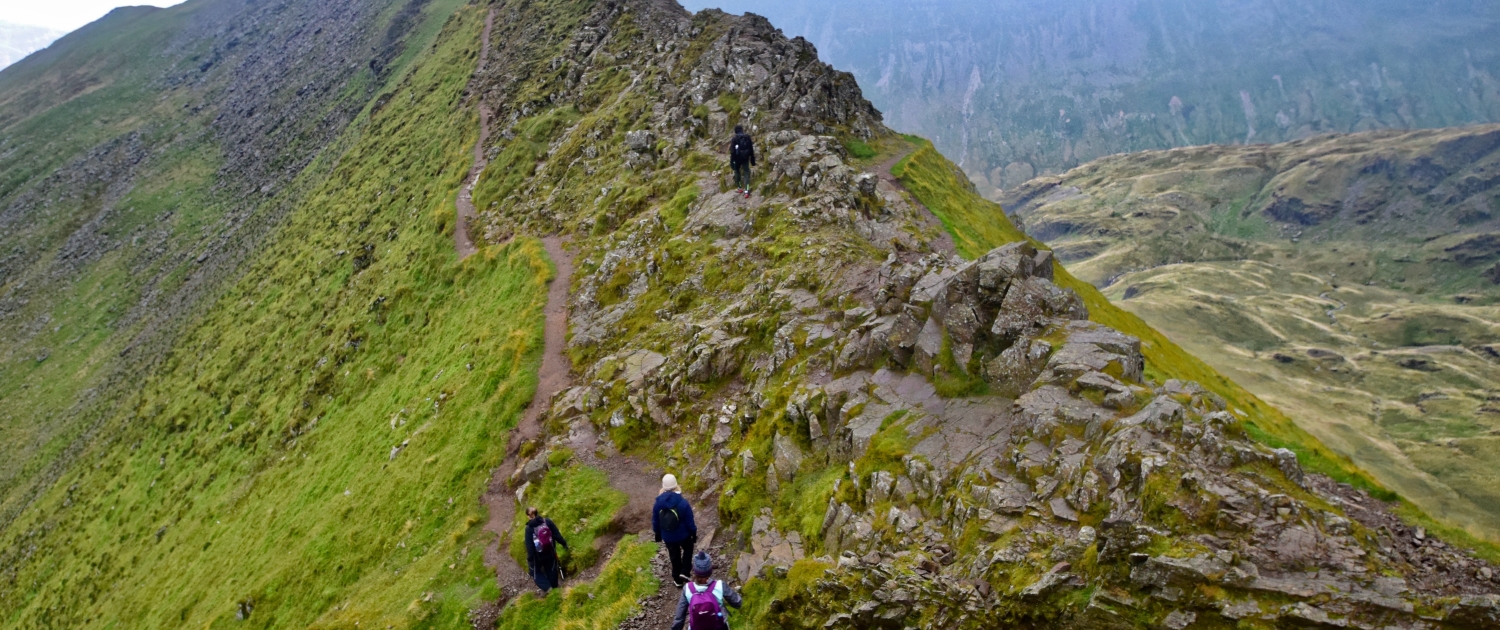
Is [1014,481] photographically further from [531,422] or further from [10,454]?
[10,454]

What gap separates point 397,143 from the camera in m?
91.1

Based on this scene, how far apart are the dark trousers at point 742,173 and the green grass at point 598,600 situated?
28.1 meters

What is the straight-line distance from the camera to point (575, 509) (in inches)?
1064

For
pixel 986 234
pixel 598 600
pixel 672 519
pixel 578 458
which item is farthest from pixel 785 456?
pixel 986 234

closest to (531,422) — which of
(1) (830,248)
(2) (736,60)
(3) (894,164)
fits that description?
(1) (830,248)

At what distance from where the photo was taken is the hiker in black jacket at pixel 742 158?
44000 mm

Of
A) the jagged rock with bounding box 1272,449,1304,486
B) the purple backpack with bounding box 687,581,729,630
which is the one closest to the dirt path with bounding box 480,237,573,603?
the purple backpack with bounding box 687,581,729,630

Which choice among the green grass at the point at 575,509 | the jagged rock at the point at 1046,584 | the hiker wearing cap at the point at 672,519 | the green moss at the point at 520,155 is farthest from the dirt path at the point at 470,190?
the jagged rock at the point at 1046,584

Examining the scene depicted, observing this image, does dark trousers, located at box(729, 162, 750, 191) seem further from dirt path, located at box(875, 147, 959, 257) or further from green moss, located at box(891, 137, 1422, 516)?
green moss, located at box(891, 137, 1422, 516)

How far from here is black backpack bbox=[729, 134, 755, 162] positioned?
144 feet

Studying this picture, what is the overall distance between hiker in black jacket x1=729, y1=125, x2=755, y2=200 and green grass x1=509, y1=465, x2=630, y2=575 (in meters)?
23.4

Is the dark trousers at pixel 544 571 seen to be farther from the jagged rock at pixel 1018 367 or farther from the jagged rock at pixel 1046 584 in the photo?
the jagged rock at pixel 1018 367

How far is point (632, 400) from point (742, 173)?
1965 centimetres

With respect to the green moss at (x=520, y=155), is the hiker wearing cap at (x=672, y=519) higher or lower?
lower
